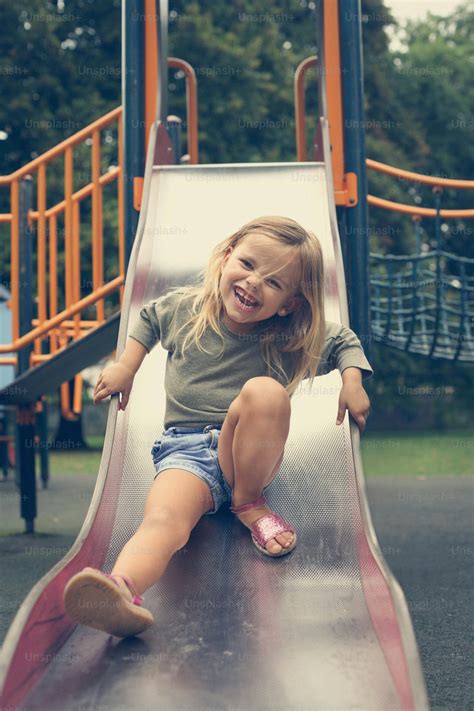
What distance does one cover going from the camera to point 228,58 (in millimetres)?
14359

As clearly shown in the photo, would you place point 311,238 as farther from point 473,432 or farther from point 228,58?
point 473,432

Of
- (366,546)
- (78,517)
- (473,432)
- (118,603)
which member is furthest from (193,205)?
(473,432)

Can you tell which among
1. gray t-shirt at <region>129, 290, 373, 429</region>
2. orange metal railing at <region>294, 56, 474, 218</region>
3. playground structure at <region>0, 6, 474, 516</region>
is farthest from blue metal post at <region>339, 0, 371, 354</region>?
gray t-shirt at <region>129, 290, 373, 429</region>

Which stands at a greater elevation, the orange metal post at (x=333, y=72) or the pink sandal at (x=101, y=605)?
the orange metal post at (x=333, y=72)

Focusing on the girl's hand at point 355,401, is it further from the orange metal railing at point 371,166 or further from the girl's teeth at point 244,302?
the orange metal railing at point 371,166

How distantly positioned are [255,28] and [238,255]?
1342cm

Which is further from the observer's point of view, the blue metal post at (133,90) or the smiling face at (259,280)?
the blue metal post at (133,90)

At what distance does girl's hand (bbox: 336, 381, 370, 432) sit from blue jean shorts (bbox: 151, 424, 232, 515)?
1.23 feet

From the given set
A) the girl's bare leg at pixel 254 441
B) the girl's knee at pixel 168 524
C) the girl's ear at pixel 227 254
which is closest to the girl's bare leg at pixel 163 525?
the girl's knee at pixel 168 524

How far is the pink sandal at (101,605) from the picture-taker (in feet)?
6.43

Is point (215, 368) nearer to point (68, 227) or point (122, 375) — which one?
point (122, 375)

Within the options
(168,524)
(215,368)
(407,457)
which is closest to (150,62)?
(215,368)

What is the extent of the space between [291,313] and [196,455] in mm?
529

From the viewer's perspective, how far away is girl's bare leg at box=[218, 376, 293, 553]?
248 centimetres
